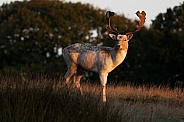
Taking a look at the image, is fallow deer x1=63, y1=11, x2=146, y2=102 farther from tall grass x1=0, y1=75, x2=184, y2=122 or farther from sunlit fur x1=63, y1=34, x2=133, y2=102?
tall grass x1=0, y1=75, x2=184, y2=122

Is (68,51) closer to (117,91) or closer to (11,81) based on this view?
(117,91)

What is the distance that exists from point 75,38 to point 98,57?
35.8 metres

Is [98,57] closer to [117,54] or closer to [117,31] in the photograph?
[117,54]

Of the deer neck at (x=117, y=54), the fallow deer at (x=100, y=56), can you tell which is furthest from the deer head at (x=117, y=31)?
the deer neck at (x=117, y=54)

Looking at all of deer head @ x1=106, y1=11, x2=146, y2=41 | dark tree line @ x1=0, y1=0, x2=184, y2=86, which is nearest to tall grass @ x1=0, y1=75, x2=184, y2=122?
deer head @ x1=106, y1=11, x2=146, y2=41

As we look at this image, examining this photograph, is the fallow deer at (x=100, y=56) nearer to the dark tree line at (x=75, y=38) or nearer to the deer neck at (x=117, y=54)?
the deer neck at (x=117, y=54)

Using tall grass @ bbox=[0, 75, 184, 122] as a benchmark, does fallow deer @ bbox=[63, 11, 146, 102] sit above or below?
above

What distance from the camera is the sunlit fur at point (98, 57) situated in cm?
1413

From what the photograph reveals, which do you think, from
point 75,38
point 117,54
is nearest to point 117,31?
point 117,54

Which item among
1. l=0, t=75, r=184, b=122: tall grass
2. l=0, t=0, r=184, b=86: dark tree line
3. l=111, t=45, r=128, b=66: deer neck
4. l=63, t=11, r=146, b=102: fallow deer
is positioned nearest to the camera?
l=0, t=75, r=184, b=122: tall grass

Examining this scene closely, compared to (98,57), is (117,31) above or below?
above

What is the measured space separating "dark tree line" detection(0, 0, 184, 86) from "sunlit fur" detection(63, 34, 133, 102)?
21625 millimetres

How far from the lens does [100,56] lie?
14375 mm

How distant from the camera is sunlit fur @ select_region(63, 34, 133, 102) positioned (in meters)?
14.1
